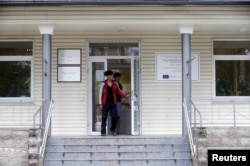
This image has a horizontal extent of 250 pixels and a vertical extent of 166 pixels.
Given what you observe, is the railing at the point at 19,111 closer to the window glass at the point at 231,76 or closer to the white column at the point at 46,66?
the white column at the point at 46,66

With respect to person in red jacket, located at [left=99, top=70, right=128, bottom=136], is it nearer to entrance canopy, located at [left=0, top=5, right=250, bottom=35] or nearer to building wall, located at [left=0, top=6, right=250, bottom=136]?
entrance canopy, located at [left=0, top=5, right=250, bottom=35]

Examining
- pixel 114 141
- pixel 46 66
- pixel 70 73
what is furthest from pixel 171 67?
pixel 46 66

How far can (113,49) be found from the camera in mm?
14727

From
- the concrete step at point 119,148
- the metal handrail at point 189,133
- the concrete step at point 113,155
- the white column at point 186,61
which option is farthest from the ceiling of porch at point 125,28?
the concrete step at point 113,155

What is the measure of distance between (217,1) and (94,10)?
2.91 metres

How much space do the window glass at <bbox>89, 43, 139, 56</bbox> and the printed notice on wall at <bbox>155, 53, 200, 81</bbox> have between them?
665 millimetres

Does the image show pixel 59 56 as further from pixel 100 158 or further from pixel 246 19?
pixel 246 19

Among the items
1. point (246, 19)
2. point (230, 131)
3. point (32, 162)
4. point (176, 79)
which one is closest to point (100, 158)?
point (32, 162)

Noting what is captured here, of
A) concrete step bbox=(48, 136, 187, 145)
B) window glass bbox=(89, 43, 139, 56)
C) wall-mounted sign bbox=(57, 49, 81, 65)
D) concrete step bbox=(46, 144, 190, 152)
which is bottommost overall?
concrete step bbox=(46, 144, 190, 152)

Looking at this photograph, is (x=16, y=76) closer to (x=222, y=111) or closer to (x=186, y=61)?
(x=186, y=61)

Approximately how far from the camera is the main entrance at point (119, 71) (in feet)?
47.9

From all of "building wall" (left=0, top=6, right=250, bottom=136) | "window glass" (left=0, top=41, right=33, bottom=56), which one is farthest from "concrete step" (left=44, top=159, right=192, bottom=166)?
"window glass" (left=0, top=41, right=33, bottom=56)

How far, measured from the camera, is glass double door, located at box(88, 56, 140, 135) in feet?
47.9

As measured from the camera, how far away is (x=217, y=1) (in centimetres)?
1279
